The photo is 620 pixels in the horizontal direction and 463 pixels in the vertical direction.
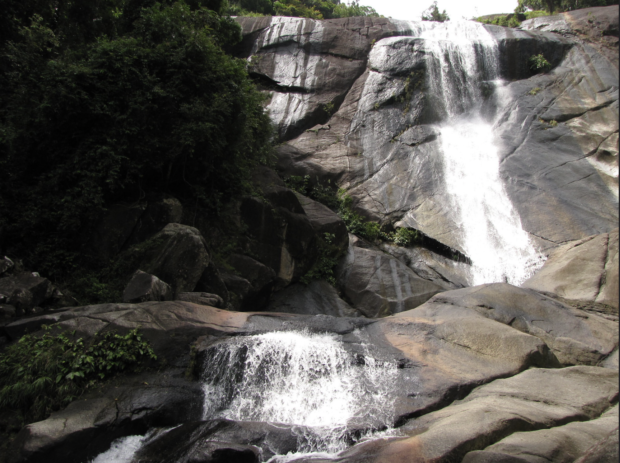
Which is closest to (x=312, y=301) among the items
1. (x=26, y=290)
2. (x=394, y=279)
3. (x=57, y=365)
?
(x=394, y=279)

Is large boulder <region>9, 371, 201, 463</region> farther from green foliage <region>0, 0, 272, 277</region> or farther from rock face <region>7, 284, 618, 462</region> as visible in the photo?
green foliage <region>0, 0, 272, 277</region>

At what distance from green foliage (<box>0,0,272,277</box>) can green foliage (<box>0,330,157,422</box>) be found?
3315 mm

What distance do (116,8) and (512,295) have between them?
15008 millimetres

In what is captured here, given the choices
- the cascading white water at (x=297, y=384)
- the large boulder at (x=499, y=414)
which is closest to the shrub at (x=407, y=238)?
the cascading white water at (x=297, y=384)

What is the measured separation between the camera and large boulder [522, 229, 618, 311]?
34.8ft

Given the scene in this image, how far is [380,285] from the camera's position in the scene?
1395 cm

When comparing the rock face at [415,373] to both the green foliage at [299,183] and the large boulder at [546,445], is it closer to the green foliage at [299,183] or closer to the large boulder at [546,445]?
the large boulder at [546,445]

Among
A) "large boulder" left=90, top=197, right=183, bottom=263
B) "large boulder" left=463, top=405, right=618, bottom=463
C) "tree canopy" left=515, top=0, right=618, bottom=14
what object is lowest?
"large boulder" left=463, top=405, right=618, bottom=463

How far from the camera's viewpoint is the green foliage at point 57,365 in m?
6.46

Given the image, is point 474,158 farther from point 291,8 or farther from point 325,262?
point 291,8

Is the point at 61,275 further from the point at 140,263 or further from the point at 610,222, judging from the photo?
the point at 610,222

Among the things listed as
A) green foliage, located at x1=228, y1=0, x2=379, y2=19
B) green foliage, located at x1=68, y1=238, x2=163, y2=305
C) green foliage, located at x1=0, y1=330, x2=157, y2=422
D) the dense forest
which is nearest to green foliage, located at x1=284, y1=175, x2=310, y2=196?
the dense forest

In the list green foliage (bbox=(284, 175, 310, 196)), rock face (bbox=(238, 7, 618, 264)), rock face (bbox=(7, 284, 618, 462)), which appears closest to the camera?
rock face (bbox=(7, 284, 618, 462))

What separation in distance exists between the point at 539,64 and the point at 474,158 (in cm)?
713
